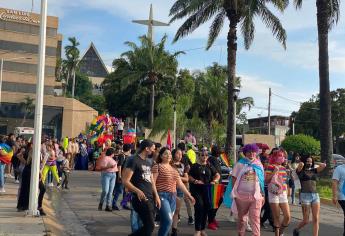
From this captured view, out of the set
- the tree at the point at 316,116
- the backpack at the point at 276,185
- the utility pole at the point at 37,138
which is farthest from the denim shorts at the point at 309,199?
the tree at the point at 316,116

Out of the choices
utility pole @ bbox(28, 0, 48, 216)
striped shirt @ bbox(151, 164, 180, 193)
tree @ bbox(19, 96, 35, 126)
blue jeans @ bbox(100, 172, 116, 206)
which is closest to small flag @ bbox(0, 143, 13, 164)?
blue jeans @ bbox(100, 172, 116, 206)

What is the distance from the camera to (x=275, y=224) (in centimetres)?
894

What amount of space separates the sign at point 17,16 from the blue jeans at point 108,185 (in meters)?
59.1

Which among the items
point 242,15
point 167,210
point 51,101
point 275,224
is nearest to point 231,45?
point 242,15

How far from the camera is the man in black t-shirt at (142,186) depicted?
679 cm

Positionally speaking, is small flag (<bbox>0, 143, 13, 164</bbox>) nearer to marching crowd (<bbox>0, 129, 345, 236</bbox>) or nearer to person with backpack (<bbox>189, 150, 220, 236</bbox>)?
marching crowd (<bbox>0, 129, 345, 236</bbox>)

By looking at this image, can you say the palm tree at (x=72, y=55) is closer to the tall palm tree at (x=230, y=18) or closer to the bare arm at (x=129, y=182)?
the tall palm tree at (x=230, y=18)

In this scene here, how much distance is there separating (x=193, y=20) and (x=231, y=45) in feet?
8.99

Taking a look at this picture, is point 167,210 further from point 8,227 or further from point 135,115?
point 135,115

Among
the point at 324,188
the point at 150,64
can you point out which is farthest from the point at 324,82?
the point at 150,64

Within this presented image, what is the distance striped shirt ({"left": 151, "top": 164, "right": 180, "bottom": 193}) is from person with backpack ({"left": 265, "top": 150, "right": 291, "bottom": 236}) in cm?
194

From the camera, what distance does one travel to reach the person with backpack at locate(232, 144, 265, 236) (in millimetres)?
8016

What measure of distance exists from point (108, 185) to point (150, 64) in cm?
2843

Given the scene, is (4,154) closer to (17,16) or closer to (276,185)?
(276,185)
